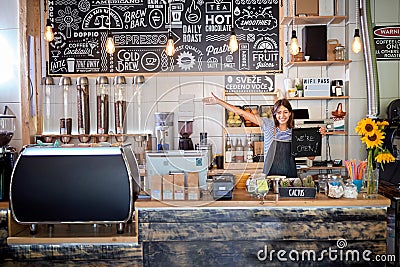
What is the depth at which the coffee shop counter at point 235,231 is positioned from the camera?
2.91 m

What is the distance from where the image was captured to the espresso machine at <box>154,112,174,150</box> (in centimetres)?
486

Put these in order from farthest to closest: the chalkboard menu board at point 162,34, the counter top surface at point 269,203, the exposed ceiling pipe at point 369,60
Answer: the chalkboard menu board at point 162,34 < the exposed ceiling pipe at point 369,60 < the counter top surface at point 269,203

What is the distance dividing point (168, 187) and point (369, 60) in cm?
267

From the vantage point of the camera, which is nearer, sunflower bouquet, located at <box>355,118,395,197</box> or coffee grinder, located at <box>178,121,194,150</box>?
sunflower bouquet, located at <box>355,118,395,197</box>

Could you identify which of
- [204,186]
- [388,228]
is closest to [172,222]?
[204,186]

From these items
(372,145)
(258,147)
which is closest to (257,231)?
(372,145)

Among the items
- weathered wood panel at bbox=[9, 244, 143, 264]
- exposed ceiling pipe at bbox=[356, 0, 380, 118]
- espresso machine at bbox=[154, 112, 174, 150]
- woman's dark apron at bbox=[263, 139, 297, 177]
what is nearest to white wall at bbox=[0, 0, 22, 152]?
weathered wood panel at bbox=[9, 244, 143, 264]

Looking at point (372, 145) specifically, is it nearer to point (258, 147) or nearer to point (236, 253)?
point (236, 253)

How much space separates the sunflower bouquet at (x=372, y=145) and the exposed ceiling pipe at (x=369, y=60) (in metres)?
1.68

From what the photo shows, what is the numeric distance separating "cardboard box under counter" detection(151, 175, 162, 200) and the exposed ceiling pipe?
2.59 metres

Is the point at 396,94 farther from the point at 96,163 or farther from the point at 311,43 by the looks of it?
the point at 96,163

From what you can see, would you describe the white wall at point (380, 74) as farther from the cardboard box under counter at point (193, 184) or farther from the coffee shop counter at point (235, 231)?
the cardboard box under counter at point (193, 184)

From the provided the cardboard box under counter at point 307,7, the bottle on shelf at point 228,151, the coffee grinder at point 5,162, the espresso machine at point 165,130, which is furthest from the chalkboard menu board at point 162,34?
the coffee grinder at point 5,162

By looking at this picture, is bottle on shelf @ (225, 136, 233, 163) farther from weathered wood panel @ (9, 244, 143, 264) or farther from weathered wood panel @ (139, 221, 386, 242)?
weathered wood panel @ (9, 244, 143, 264)
